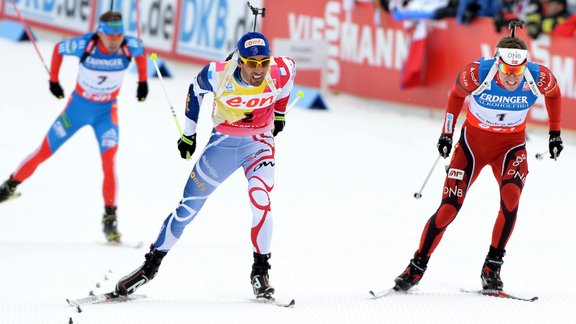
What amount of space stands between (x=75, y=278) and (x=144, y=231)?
220 centimetres

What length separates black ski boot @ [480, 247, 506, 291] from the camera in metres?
7.28

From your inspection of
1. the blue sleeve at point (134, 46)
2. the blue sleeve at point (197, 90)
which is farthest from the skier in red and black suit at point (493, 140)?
the blue sleeve at point (134, 46)

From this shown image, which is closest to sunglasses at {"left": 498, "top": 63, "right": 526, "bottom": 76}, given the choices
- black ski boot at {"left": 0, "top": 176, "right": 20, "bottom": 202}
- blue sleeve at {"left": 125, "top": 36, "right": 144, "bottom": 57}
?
blue sleeve at {"left": 125, "top": 36, "right": 144, "bottom": 57}

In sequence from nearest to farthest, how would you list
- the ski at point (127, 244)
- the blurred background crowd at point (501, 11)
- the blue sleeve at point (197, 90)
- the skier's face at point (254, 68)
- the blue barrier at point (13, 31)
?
the skier's face at point (254, 68) → the blue sleeve at point (197, 90) → the ski at point (127, 244) → the blurred background crowd at point (501, 11) → the blue barrier at point (13, 31)

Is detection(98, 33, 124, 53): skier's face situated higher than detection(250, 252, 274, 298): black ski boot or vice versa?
detection(98, 33, 124, 53): skier's face

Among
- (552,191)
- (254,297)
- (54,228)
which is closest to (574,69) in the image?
(552,191)

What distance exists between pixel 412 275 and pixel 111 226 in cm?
312

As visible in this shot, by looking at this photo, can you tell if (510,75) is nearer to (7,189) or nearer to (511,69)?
(511,69)

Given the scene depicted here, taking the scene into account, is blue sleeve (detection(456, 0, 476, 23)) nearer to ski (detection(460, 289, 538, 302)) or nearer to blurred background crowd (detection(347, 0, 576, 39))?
blurred background crowd (detection(347, 0, 576, 39))

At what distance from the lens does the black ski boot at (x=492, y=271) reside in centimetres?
728

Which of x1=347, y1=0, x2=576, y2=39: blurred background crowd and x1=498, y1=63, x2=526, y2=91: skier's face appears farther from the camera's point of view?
x1=347, y1=0, x2=576, y2=39: blurred background crowd

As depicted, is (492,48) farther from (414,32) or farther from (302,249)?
(302,249)

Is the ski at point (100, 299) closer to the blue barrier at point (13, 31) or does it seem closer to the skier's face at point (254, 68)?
the skier's face at point (254, 68)

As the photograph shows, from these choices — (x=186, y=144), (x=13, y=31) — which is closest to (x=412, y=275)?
(x=186, y=144)
